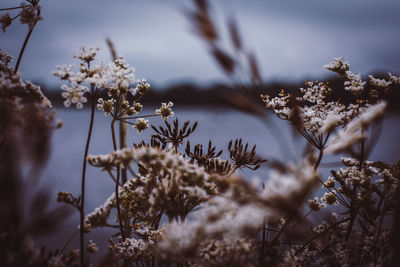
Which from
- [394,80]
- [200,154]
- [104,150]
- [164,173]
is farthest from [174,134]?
[104,150]

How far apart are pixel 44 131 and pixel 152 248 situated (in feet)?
1.02

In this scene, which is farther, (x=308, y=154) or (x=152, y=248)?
(x=152, y=248)

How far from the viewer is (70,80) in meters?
0.55

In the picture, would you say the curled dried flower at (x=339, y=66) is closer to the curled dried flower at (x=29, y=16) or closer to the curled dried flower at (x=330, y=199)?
the curled dried flower at (x=330, y=199)

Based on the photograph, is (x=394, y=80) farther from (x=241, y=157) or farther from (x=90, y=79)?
(x=90, y=79)

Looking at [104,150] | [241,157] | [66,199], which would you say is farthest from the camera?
[104,150]

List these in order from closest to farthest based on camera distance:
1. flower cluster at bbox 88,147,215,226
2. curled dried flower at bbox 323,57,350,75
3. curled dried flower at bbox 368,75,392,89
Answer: flower cluster at bbox 88,147,215,226
curled dried flower at bbox 368,75,392,89
curled dried flower at bbox 323,57,350,75

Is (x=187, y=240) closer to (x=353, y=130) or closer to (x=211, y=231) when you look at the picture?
(x=211, y=231)

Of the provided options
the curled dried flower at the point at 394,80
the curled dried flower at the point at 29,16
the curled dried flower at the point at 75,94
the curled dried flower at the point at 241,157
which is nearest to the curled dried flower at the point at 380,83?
the curled dried flower at the point at 394,80

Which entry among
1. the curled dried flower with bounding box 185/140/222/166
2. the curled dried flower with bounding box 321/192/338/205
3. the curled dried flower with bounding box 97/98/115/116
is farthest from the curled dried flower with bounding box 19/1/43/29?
the curled dried flower with bounding box 321/192/338/205

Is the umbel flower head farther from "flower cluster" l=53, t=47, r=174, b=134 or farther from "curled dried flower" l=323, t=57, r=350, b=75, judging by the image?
"curled dried flower" l=323, t=57, r=350, b=75

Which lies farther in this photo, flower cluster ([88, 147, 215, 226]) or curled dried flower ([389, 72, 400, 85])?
curled dried flower ([389, 72, 400, 85])

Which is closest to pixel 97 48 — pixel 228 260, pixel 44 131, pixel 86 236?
pixel 44 131

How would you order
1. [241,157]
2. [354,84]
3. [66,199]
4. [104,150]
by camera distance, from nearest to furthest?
[66,199]
[354,84]
[241,157]
[104,150]
